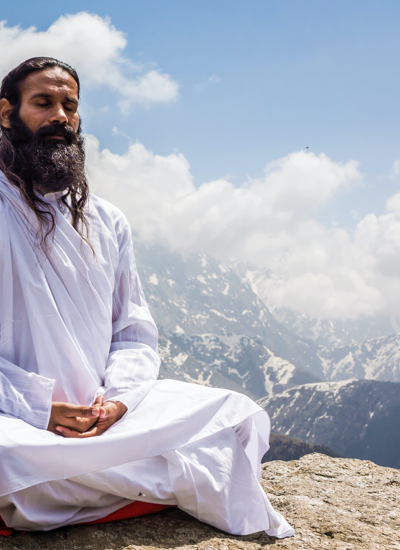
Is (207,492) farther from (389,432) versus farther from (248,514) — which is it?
(389,432)

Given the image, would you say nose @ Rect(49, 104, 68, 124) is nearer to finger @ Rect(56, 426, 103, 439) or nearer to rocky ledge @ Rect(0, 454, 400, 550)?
finger @ Rect(56, 426, 103, 439)

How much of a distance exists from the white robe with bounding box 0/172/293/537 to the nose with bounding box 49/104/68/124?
0.55 metres

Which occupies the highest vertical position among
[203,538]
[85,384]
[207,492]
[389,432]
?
[85,384]

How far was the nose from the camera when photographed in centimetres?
310

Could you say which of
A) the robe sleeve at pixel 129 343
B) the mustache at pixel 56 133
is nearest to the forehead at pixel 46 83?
the mustache at pixel 56 133

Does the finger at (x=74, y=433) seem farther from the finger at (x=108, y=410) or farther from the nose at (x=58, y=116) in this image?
the nose at (x=58, y=116)

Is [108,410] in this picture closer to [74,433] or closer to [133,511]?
[74,433]

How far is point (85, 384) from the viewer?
285cm

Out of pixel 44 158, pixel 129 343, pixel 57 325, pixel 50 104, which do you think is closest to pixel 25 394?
pixel 57 325

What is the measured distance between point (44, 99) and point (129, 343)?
6.19ft

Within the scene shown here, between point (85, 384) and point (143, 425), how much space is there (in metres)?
0.50

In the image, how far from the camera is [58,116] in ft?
10.2

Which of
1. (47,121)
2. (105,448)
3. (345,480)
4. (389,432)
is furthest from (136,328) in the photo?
(389,432)

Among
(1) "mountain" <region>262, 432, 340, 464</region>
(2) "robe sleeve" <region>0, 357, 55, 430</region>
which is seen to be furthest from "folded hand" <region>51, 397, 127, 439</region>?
(1) "mountain" <region>262, 432, 340, 464</region>
